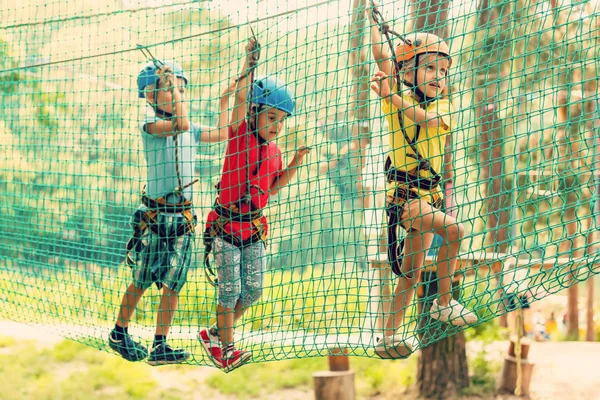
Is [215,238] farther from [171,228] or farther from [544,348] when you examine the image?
[544,348]

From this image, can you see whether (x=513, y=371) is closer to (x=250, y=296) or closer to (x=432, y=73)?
(x=250, y=296)

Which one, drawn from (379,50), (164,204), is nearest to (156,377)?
(164,204)

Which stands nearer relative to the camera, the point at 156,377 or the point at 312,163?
the point at 312,163

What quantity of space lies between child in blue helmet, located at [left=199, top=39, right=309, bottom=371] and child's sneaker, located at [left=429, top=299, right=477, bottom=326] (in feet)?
1.66

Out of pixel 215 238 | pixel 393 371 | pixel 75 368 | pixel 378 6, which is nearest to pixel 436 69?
pixel 378 6

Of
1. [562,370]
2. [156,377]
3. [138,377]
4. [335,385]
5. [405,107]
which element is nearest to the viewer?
[405,107]

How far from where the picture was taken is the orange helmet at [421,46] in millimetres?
1832

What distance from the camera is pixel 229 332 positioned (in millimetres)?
2088

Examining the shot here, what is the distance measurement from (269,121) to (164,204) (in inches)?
15.8

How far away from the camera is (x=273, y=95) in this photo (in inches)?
77.2

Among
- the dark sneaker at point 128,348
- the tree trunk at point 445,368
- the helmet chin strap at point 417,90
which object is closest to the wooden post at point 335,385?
the tree trunk at point 445,368

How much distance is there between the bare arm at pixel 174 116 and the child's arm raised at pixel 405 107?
21.9 inches

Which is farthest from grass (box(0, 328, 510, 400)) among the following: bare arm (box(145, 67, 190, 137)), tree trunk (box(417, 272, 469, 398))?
bare arm (box(145, 67, 190, 137))

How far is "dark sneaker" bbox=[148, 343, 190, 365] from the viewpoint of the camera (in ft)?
7.09
